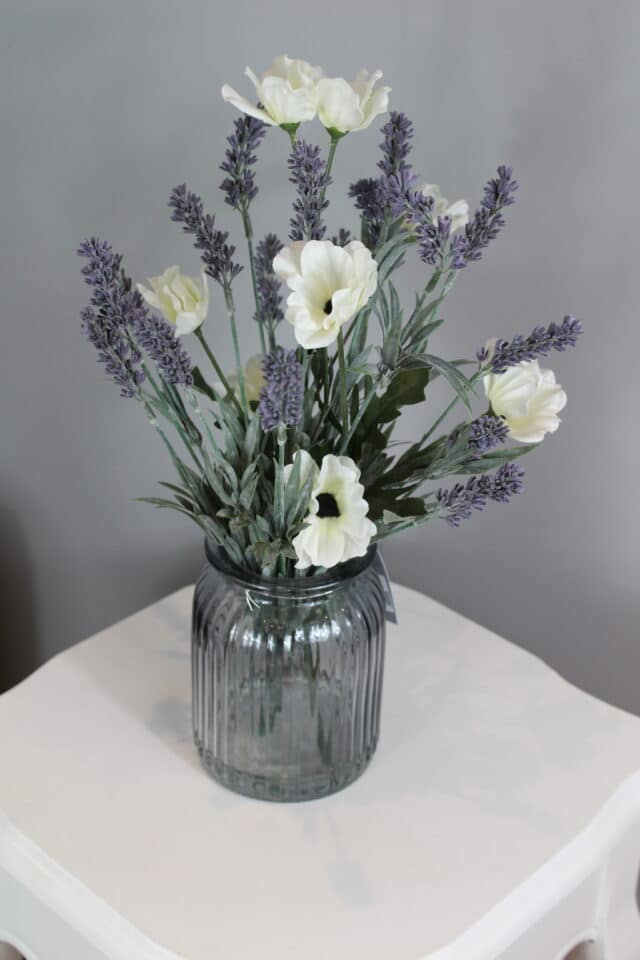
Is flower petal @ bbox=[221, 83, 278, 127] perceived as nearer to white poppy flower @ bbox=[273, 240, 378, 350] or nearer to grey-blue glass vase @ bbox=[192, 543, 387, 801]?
white poppy flower @ bbox=[273, 240, 378, 350]

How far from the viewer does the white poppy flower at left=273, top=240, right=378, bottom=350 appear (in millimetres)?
692

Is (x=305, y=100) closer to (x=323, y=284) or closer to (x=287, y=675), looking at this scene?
(x=323, y=284)

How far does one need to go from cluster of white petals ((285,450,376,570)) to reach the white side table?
233 mm

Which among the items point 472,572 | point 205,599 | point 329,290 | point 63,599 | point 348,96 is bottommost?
point 63,599

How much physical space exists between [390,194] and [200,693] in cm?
40

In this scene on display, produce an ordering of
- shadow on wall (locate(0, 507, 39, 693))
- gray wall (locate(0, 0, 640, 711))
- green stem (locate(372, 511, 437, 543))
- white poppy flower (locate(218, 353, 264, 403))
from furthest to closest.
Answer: shadow on wall (locate(0, 507, 39, 693))
gray wall (locate(0, 0, 640, 711))
white poppy flower (locate(218, 353, 264, 403))
green stem (locate(372, 511, 437, 543))

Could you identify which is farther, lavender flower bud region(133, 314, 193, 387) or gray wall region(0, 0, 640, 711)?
gray wall region(0, 0, 640, 711)

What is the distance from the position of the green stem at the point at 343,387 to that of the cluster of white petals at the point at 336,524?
0.12 ft

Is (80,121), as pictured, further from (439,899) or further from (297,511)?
(439,899)

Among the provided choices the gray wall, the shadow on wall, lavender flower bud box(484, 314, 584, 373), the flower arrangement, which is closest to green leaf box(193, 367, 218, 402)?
the flower arrangement

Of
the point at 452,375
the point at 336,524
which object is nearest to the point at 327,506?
the point at 336,524

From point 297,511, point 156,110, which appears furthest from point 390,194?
point 156,110

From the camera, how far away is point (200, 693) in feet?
2.91

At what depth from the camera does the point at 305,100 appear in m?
0.72
